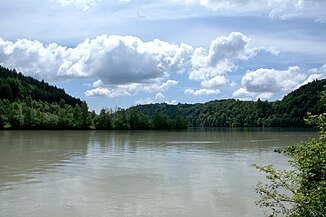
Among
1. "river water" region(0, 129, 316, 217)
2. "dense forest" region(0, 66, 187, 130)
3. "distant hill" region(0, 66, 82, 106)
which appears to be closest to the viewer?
"river water" region(0, 129, 316, 217)

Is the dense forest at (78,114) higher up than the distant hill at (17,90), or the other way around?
the distant hill at (17,90)

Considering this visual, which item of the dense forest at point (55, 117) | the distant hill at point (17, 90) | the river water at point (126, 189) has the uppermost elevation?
the distant hill at point (17, 90)

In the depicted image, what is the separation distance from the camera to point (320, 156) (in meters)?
6.58

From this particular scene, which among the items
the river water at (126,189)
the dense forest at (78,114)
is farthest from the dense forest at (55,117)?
the river water at (126,189)

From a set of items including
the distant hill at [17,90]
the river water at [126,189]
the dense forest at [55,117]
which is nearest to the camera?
the river water at [126,189]

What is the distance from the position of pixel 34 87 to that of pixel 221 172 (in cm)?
18410

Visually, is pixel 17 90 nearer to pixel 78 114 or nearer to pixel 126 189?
pixel 78 114

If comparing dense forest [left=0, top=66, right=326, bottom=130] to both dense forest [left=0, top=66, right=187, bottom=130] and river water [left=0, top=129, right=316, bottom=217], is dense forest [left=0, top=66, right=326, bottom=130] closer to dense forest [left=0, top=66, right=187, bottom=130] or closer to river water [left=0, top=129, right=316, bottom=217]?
dense forest [left=0, top=66, right=187, bottom=130]

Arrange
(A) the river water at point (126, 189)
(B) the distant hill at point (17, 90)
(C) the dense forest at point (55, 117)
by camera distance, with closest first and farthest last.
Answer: (A) the river water at point (126, 189) → (C) the dense forest at point (55, 117) → (B) the distant hill at point (17, 90)

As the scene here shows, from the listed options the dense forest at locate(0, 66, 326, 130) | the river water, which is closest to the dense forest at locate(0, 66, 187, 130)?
the dense forest at locate(0, 66, 326, 130)

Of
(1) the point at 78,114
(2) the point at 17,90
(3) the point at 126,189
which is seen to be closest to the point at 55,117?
(1) the point at 78,114

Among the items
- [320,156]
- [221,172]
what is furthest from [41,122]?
[320,156]

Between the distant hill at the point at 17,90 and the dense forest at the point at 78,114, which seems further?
Result: the distant hill at the point at 17,90

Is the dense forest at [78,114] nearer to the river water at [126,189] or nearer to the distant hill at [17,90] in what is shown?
the distant hill at [17,90]
